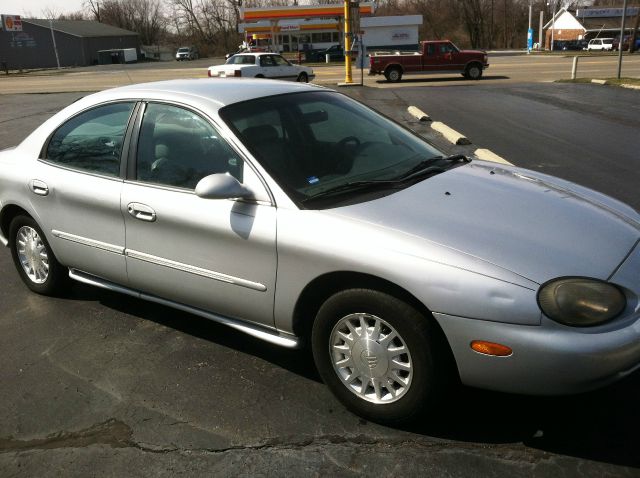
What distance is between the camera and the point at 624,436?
8.68 feet

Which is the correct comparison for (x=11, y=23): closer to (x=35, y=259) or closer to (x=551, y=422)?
(x=35, y=259)

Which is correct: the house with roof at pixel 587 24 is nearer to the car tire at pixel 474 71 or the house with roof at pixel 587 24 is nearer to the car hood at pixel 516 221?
the car tire at pixel 474 71

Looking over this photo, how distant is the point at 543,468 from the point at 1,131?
15.0 m

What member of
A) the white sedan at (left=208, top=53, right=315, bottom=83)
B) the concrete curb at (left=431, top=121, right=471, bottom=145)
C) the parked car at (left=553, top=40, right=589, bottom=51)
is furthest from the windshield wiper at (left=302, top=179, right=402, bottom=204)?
the parked car at (left=553, top=40, right=589, bottom=51)

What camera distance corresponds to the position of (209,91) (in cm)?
359

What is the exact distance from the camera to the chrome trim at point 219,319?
3.06 m

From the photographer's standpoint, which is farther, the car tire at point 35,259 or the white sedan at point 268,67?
the white sedan at point 268,67

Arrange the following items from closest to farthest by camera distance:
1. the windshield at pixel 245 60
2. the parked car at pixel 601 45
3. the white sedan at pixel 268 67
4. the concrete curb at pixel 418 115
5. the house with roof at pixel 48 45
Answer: the concrete curb at pixel 418 115 < the white sedan at pixel 268 67 < the windshield at pixel 245 60 < the parked car at pixel 601 45 < the house with roof at pixel 48 45

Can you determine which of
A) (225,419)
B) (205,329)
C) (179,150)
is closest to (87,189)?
(179,150)

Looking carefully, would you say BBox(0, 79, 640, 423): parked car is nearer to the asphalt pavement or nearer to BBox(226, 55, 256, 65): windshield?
the asphalt pavement

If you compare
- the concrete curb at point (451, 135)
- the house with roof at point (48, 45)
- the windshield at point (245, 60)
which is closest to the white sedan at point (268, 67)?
the windshield at point (245, 60)

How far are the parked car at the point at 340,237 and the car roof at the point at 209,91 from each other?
0.02m

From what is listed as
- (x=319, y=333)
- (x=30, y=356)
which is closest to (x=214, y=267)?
(x=319, y=333)

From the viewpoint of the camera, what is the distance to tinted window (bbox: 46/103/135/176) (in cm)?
375
